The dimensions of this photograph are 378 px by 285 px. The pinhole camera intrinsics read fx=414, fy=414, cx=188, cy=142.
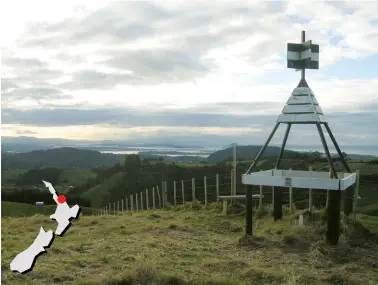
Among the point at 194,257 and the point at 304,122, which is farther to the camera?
the point at 304,122

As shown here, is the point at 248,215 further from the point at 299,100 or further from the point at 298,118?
the point at 299,100

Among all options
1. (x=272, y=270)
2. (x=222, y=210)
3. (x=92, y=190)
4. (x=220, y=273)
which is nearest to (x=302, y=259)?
(x=272, y=270)

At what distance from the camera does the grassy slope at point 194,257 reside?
6.34 meters

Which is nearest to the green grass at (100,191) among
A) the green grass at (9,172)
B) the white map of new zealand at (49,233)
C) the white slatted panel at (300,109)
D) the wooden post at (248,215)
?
the green grass at (9,172)

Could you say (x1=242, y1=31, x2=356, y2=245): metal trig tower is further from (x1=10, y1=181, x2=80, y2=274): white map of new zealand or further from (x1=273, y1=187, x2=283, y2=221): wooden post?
(x1=10, y1=181, x2=80, y2=274): white map of new zealand

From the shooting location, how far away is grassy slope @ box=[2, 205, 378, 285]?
6.34 meters

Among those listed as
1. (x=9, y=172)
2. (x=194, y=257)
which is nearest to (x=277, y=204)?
(x=194, y=257)

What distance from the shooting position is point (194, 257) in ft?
26.0

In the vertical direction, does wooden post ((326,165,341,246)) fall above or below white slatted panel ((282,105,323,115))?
below

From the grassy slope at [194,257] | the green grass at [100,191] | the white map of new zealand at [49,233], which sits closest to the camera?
the white map of new zealand at [49,233]

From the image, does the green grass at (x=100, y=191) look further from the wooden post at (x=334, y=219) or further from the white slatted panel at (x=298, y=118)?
the wooden post at (x=334, y=219)

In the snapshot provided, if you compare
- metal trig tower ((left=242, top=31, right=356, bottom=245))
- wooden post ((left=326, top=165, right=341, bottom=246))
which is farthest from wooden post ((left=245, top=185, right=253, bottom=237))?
wooden post ((left=326, top=165, right=341, bottom=246))

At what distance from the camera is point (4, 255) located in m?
7.53

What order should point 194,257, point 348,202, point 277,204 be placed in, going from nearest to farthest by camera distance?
point 194,257 < point 348,202 < point 277,204
